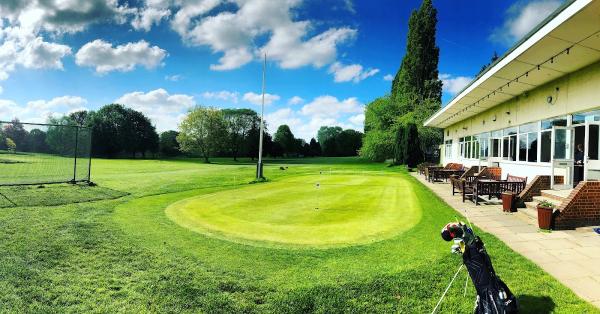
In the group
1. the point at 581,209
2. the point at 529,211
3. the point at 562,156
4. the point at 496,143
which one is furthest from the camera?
the point at 496,143

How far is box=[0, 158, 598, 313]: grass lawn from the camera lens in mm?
4027

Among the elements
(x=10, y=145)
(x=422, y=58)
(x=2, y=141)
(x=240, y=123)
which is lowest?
(x=10, y=145)

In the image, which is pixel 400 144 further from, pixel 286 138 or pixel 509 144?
pixel 286 138

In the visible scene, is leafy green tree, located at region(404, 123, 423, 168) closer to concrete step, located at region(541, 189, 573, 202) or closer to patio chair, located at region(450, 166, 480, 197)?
patio chair, located at region(450, 166, 480, 197)

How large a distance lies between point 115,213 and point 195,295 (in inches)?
236

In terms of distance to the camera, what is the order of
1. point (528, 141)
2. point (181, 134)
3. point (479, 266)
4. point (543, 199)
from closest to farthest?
point (479, 266), point (543, 199), point (528, 141), point (181, 134)

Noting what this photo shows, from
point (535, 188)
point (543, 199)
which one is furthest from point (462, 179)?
point (543, 199)

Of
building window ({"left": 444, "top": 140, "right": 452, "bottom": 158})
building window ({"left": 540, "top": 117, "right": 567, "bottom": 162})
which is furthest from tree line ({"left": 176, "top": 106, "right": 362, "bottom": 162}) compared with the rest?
building window ({"left": 540, "top": 117, "right": 567, "bottom": 162})

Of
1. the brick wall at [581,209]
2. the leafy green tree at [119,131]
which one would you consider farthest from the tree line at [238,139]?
the brick wall at [581,209]

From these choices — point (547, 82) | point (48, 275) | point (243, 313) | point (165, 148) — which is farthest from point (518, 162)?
point (165, 148)

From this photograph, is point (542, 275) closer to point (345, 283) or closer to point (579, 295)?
point (579, 295)

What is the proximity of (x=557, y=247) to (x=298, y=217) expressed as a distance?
5440mm

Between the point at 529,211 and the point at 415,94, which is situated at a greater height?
the point at 415,94

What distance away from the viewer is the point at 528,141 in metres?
14.6
